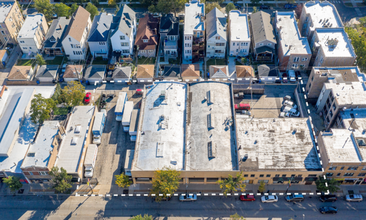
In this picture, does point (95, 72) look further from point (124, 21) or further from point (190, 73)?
point (190, 73)

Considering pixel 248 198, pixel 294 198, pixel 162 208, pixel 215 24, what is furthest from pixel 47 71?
pixel 294 198

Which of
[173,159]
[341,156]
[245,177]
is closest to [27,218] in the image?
[173,159]

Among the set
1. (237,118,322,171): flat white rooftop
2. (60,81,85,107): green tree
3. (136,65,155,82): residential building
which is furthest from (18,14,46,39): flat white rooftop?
(237,118,322,171): flat white rooftop

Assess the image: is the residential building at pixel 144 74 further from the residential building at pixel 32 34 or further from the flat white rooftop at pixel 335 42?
the flat white rooftop at pixel 335 42

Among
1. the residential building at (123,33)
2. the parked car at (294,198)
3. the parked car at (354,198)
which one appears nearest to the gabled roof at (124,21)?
the residential building at (123,33)

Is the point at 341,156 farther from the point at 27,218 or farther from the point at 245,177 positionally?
the point at 27,218

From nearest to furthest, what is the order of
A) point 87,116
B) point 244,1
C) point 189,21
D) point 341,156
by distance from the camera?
point 341,156 → point 87,116 → point 189,21 → point 244,1

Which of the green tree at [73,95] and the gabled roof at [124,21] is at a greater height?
the gabled roof at [124,21]

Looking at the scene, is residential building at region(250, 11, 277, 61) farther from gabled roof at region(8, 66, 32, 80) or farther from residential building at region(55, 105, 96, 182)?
gabled roof at region(8, 66, 32, 80)
